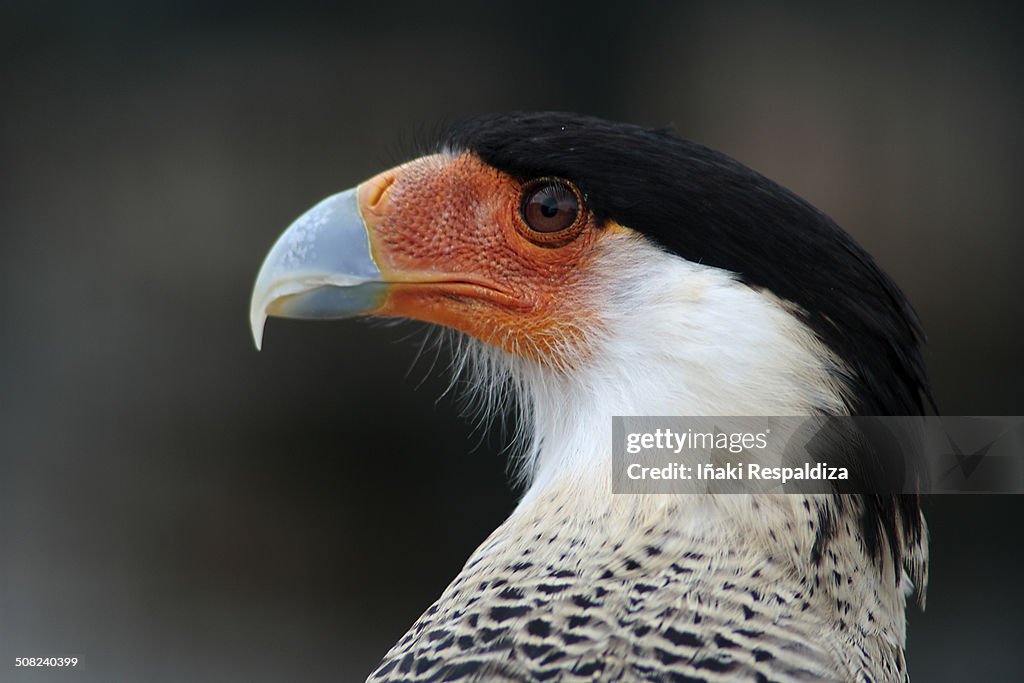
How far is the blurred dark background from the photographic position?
4516 millimetres

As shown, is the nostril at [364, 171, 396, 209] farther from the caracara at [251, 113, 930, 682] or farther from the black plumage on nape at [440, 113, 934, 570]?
the black plumage on nape at [440, 113, 934, 570]

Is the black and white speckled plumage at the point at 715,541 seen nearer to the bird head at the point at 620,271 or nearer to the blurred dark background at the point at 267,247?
the bird head at the point at 620,271

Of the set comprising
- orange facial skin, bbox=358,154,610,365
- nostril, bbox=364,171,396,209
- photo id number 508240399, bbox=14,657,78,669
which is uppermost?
nostril, bbox=364,171,396,209

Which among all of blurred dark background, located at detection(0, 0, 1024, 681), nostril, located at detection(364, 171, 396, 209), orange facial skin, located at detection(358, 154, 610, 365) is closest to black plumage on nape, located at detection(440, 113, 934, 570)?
orange facial skin, located at detection(358, 154, 610, 365)

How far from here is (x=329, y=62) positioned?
186 inches

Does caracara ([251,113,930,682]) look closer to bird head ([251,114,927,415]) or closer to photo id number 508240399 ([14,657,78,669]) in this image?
bird head ([251,114,927,415])

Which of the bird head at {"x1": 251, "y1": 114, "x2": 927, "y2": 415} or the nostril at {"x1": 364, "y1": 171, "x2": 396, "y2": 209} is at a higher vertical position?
the nostril at {"x1": 364, "y1": 171, "x2": 396, "y2": 209}

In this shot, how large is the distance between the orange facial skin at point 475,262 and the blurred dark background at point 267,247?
8.30 ft

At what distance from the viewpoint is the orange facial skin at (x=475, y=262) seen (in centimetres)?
195

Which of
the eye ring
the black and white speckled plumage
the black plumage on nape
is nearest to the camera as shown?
the black and white speckled plumage

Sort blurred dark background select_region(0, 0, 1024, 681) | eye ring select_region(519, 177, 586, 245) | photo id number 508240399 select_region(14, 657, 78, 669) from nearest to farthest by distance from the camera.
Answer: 1. eye ring select_region(519, 177, 586, 245)
2. blurred dark background select_region(0, 0, 1024, 681)
3. photo id number 508240399 select_region(14, 657, 78, 669)

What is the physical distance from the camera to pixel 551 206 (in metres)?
1.91

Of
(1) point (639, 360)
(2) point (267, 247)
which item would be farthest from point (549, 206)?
(2) point (267, 247)

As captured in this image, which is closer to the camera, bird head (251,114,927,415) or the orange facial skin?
bird head (251,114,927,415)
